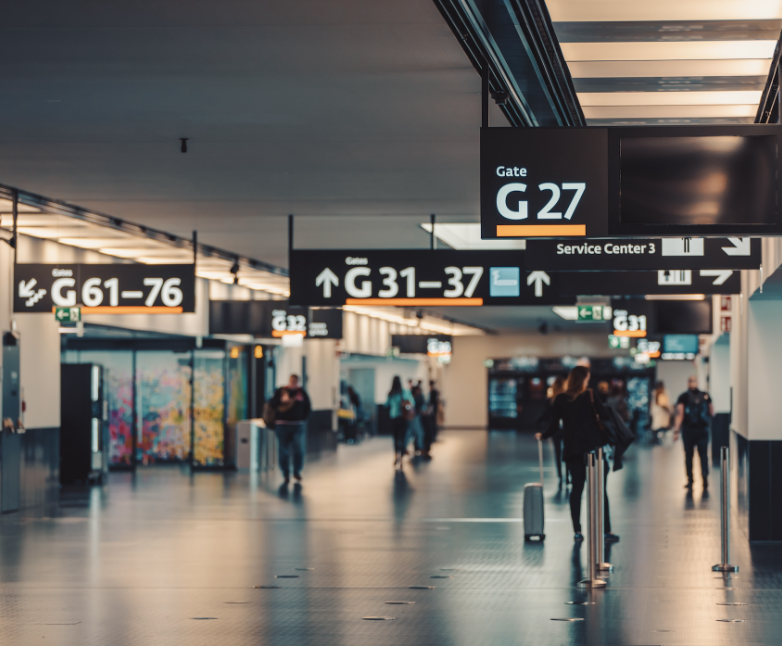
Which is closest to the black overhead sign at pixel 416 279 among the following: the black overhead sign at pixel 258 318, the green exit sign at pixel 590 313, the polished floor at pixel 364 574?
the polished floor at pixel 364 574

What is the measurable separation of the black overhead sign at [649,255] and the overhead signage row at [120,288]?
16.4ft

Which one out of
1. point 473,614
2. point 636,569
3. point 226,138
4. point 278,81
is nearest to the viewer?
point 278,81

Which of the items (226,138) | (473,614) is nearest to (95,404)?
(226,138)

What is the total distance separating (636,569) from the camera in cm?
894

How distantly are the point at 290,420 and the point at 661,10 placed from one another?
12565mm

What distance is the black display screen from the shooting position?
5641 mm

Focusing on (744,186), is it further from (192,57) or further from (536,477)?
(536,477)

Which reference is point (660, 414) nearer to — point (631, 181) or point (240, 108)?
point (240, 108)

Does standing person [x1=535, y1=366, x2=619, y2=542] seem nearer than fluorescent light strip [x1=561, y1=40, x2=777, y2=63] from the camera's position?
No

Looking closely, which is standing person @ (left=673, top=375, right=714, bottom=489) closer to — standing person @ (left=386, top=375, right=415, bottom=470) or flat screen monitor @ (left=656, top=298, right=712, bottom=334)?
flat screen monitor @ (left=656, top=298, right=712, bottom=334)

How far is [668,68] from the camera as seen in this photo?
646cm

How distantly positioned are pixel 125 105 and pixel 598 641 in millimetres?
4587

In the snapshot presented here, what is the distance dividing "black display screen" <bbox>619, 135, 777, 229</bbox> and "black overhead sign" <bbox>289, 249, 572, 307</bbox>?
568cm

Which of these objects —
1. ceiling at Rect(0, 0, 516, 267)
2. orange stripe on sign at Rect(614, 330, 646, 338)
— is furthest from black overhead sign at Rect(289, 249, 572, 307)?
orange stripe on sign at Rect(614, 330, 646, 338)
